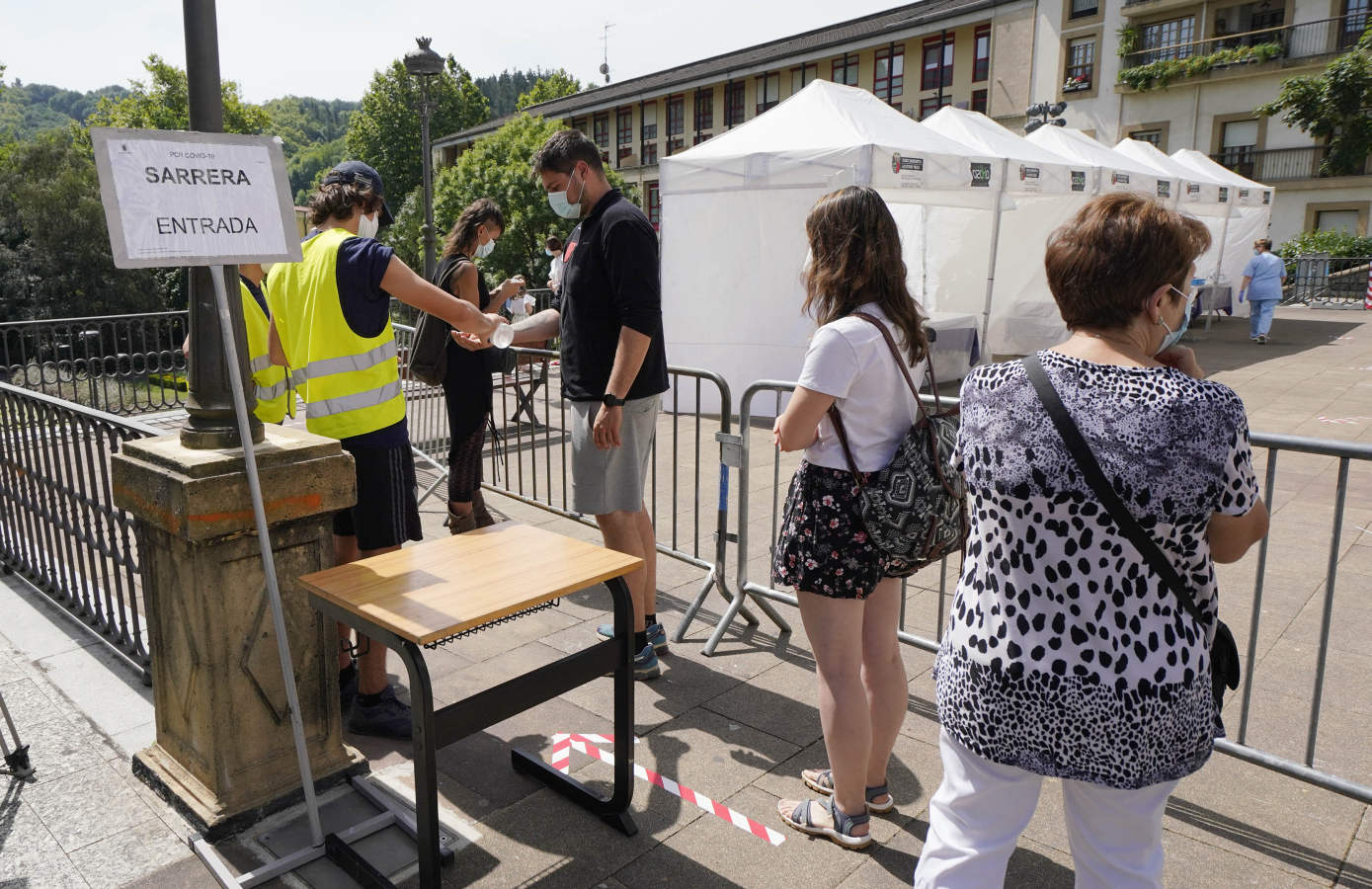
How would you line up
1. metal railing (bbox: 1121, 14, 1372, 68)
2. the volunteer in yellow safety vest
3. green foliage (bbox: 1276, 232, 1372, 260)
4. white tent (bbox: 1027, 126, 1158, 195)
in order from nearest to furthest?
the volunteer in yellow safety vest → white tent (bbox: 1027, 126, 1158, 195) → green foliage (bbox: 1276, 232, 1372, 260) → metal railing (bbox: 1121, 14, 1372, 68)

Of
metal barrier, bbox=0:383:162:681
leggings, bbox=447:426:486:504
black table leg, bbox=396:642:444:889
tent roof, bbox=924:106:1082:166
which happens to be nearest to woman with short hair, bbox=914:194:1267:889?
black table leg, bbox=396:642:444:889

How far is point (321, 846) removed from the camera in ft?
8.75

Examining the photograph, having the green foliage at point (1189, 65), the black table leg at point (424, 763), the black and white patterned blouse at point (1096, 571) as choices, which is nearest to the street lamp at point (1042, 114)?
the black and white patterned blouse at point (1096, 571)

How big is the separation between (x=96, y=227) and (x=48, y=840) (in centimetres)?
2249

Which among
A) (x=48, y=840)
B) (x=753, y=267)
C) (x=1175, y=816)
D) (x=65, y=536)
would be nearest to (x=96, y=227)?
(x=753, y=267)

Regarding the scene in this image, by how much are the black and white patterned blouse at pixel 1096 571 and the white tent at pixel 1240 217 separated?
69.8 feet

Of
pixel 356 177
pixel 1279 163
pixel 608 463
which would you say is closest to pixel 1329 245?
pixel 1279 163

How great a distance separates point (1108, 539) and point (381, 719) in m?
2.70

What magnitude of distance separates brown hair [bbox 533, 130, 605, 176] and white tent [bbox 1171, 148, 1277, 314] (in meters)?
19.9

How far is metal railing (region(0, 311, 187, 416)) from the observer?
1011 cm

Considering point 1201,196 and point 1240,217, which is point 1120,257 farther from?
point 1240,217

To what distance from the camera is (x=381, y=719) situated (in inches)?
134

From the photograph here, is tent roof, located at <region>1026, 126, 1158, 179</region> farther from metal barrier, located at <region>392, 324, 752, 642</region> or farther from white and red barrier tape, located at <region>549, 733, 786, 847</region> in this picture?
white and red barrier tape, located at <region>549, 733, 786, 847</region>

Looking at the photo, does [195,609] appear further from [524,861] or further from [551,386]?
[551,386]
